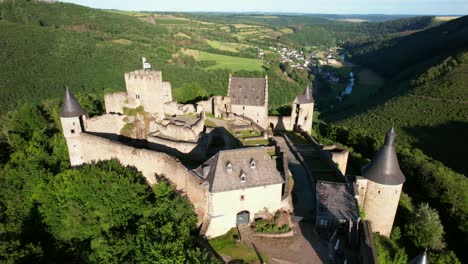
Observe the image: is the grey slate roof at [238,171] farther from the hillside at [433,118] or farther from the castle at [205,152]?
the hillside at [433,118]

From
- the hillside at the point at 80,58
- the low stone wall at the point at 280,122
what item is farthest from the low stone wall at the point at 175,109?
the hillside at the point at 80,58

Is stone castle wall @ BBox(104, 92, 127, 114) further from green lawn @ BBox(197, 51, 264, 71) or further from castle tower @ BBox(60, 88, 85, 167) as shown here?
green lawn @ BBox(197, 51, 264, 71)

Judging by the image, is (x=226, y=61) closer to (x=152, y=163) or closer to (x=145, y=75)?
(x=145, y=75)

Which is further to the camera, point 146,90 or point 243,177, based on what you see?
point 146,90

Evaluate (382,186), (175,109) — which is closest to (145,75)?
(175,109)

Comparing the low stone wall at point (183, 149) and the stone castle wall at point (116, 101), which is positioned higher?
the stone castle wall at point (116, 101)

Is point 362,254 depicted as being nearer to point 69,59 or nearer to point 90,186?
point 90,186

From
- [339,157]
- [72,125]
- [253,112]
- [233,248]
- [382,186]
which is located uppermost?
[72,125]
